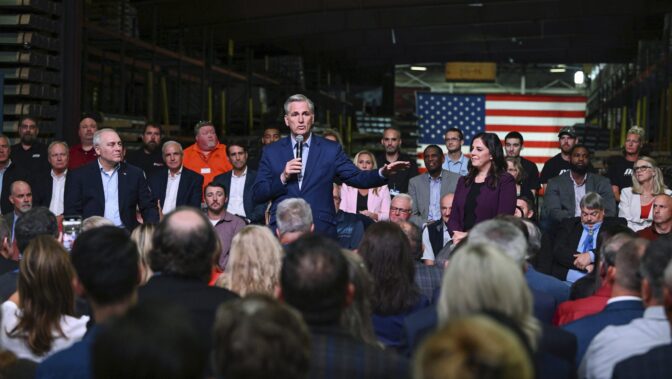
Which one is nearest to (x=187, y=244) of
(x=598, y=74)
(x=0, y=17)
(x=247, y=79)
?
(x=0, y=17)

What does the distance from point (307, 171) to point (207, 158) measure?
536 centimetres

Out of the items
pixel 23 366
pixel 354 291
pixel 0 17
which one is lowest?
pixel 23 366

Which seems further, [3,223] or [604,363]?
[3,223]

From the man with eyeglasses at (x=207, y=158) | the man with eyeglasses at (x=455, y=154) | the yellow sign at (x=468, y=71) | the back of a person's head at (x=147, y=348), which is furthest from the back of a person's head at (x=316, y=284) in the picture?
the yellow sign at (x=468, y=71)

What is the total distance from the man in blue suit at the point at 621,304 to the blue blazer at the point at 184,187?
21.6ft

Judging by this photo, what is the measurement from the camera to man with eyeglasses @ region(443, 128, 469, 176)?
12.2 metres

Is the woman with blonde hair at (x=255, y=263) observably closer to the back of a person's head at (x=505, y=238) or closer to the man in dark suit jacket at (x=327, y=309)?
the back of a person's head at (x=505, y=238)

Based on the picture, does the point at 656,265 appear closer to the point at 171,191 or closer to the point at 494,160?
the point at 494,160

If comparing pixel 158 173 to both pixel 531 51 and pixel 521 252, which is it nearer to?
pixel 521 252

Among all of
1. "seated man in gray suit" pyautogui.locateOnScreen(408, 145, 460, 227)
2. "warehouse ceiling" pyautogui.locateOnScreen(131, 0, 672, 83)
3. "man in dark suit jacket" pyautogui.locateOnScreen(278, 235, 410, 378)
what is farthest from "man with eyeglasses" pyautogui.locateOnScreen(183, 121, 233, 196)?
"man in dark suit jacket" pyautogui.locateOnScreen(278, 235, 410, 378)

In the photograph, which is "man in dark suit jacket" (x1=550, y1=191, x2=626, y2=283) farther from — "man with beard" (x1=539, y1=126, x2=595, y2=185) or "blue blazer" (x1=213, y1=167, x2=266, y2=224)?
"man with beard" (x1=539, y1=126, x2=595, y2=185)

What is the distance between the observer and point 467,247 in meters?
3.38

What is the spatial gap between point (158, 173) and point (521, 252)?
6.94 meters

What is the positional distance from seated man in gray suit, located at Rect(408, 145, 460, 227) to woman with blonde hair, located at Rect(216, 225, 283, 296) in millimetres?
6604
